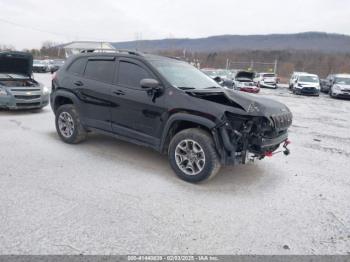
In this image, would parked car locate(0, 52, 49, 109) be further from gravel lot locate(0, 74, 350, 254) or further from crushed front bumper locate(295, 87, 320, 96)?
crushed front bumper locate(295, 87, 320, 96)

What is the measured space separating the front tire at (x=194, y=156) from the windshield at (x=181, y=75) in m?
0.84

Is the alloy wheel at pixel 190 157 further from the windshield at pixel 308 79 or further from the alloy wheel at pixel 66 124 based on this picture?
the windshield at pixel 308 79

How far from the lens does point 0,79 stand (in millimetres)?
8875

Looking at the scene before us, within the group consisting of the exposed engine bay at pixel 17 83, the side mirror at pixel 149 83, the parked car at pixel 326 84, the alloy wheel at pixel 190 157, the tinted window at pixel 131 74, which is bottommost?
the alloy wheel at pixel 190 157

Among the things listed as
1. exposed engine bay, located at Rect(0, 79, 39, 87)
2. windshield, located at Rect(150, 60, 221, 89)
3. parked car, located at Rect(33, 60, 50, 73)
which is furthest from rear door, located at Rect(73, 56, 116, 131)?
parked car, located at Rect(33, 60, 50, 73)

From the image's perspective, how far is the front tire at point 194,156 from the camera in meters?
3.93

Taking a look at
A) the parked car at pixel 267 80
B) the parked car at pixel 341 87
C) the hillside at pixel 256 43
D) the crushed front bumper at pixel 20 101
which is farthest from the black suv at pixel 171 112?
the hillside at pixel 256 43

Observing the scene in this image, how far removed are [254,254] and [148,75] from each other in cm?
298

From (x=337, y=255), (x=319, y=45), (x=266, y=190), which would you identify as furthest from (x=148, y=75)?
(x=319, y=45)

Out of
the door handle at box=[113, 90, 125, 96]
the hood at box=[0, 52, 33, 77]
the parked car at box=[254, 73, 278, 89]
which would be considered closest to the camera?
the door handle at box=[113, 90, 125, 96]

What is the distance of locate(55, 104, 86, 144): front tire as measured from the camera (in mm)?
5472

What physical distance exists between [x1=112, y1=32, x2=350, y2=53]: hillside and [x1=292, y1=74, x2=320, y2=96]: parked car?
46118mm

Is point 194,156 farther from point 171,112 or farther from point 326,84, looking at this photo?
point 326,84

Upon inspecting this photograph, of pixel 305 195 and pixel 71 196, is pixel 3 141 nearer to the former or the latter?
pixel 71 196
